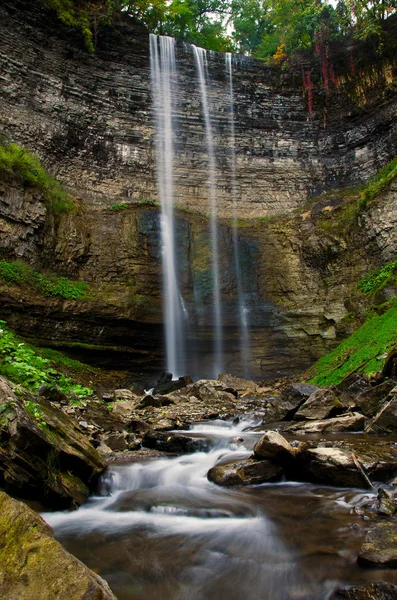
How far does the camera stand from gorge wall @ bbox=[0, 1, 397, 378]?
15.3 m

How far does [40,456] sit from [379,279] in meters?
14.6

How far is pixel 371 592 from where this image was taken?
2.18 metres

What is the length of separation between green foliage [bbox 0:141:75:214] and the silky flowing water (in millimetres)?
14035

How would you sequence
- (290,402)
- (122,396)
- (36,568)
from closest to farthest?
(36,568) < (290,402) < (122,396)

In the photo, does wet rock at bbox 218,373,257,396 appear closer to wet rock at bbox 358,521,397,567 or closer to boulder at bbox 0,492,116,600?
wet rock at bbox 358,521,397,567

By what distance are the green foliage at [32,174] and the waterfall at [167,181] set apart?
4.77 metres

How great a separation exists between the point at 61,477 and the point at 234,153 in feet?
71.8

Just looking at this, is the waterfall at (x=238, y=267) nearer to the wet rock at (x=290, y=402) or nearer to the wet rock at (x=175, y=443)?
the wet rock at (x=290, y=402)

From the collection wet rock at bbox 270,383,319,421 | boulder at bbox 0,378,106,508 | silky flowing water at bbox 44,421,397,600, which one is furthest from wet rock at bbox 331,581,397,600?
wet rock at bbox 270,383,319,421

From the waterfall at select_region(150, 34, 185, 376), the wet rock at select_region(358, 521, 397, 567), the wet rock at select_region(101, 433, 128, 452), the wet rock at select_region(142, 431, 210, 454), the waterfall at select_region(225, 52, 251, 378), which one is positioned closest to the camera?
the wet rock at select_region(358, 521, 397, 567)

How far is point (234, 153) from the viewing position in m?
22.7

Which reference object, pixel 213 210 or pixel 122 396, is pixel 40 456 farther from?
pixel 213 210

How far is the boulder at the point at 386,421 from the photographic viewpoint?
222 inches

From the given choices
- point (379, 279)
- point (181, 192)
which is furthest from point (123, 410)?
point (181, 192)
